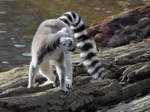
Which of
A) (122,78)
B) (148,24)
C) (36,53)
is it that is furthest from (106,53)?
(148,24)

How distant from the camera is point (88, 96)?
239 inches

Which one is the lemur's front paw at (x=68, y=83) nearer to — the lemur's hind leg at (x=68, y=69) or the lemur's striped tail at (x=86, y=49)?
the lemur's hind leg at (x=68, y=69)

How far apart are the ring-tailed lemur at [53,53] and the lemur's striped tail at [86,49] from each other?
1.31ft

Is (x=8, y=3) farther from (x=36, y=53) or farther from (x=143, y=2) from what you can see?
(x=36, y=53)

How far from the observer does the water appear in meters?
11.8

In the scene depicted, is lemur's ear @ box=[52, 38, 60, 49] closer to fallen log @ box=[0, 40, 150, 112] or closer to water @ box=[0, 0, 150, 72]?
fallen log @ box=[0, 40, 150, 112]

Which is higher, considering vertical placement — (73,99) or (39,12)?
(39,12)

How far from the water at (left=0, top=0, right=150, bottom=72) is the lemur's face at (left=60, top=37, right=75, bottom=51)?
16.3 ft

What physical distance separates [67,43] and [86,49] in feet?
4.19

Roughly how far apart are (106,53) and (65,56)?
1.63 metres

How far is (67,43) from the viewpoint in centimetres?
585

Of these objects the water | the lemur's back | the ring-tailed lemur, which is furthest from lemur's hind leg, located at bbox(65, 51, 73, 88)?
the water

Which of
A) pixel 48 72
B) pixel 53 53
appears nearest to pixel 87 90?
pixel 53 53

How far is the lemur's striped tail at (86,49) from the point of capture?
684 centimetres
